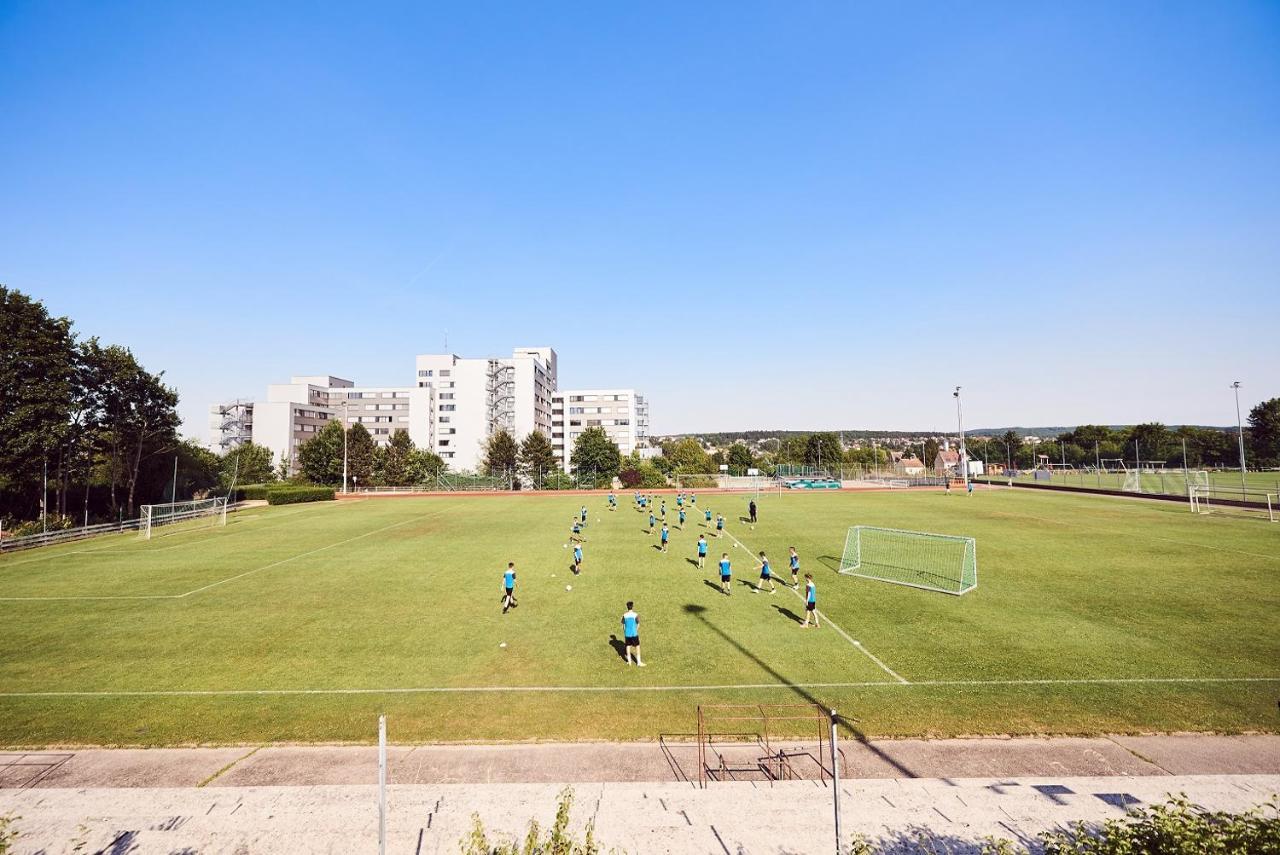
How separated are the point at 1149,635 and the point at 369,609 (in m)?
26.7

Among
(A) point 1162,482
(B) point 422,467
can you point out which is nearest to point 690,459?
(B) point 422,467

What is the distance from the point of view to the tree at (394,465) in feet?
273

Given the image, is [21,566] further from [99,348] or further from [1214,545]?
[1214,545]

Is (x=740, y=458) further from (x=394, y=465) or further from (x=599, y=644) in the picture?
(x=599, y=644)

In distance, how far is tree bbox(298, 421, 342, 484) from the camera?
80000 mm

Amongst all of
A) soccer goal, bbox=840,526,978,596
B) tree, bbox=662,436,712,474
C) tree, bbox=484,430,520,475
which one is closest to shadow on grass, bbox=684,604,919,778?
soccer goal, bbox=840,526,978,596

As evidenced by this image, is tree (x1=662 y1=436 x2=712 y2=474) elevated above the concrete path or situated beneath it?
elevated above

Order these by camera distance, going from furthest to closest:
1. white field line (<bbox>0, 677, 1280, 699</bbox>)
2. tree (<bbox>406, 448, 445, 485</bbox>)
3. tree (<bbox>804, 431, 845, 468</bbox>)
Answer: tree (<bbox>804, 431, 845, 468</bbox>)
tree (<bbox>406, 448, 445, 485</bbox>)
white field line (<bbox>0, 677, 1280, 699</bbox>)

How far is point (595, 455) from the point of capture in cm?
8750

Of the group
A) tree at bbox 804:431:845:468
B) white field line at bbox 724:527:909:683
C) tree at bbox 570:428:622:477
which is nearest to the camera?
white field line at bbox 724:527:909:683

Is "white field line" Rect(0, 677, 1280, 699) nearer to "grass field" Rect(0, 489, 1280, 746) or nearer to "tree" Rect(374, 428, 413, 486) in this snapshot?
"grass field" Rect(0, 489, 1280, 746)

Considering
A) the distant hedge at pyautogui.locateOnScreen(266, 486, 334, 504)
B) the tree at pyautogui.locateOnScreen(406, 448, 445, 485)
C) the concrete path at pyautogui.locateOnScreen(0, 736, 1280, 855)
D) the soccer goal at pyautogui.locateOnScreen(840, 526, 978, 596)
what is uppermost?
the tree at pyautogui.locateOnScreen(406, 448, 445, 485)

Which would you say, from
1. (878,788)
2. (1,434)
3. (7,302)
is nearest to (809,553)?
(878,788)

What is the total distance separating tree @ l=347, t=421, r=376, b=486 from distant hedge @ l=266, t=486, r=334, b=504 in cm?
1222
